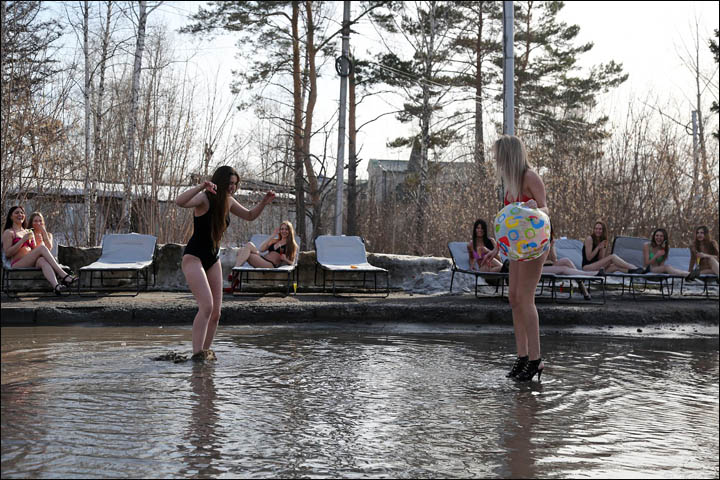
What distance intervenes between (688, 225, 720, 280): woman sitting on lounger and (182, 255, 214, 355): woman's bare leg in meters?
10.4

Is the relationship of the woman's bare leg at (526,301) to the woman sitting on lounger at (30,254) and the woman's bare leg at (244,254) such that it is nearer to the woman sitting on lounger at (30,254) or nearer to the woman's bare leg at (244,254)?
the woman's bare leg at (244,254)

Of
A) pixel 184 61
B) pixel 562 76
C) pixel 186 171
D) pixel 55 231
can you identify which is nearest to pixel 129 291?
pixel 186 171

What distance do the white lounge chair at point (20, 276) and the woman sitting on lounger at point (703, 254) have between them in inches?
428

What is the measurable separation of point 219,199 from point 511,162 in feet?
7.82

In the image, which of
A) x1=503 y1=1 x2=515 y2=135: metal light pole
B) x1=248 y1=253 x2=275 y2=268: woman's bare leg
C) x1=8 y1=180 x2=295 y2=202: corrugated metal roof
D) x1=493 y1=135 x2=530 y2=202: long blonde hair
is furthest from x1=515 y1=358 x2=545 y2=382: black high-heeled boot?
x1=503 y1=1 x2=515 y2=135: metal light pole

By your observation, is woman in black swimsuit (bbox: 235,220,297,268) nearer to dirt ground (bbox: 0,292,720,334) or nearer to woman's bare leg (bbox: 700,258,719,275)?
dirt ground (bbox: 0,292,720,334)

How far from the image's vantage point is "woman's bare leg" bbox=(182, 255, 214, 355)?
652 centimetres

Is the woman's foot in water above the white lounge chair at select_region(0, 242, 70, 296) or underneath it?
underneath

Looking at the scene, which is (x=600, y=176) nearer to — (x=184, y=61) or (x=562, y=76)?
(x=184, y=61)

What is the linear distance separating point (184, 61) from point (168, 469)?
16.1m

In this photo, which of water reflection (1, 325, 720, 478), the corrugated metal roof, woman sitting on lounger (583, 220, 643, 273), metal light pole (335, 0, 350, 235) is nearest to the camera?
water reflection (1, 325, 720, 478)

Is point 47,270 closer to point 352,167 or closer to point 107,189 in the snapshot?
point 107,189

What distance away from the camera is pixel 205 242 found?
21.7 feet

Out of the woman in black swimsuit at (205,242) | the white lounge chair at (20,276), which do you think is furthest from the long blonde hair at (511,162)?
the white lounge chair at (20,276)
